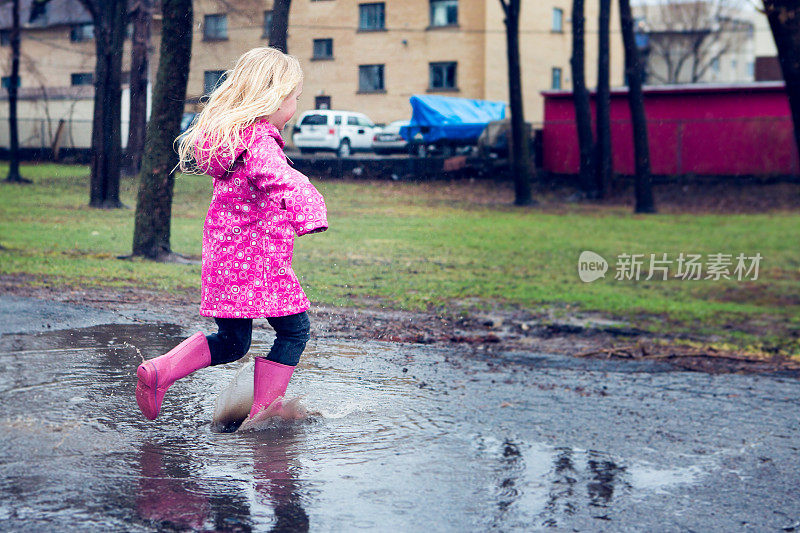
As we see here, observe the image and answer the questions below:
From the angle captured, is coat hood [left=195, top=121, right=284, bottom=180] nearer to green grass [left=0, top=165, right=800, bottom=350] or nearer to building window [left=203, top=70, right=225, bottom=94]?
building window [left=203, top=70, right=225, bottom=94]

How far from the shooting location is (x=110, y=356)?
18.4ft

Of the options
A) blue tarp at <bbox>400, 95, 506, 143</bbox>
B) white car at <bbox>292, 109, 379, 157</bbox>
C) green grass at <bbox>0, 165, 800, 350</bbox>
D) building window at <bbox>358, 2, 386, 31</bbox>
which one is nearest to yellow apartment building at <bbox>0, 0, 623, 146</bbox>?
building window at <bbox>358, 2, 386, 31</bbox>

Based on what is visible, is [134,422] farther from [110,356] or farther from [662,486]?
[662,486]

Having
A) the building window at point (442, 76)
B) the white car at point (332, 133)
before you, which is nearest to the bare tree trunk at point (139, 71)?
the white car at point (332, 133)

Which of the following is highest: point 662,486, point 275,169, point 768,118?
point 768,118

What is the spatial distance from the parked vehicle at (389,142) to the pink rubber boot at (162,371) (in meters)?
26.1

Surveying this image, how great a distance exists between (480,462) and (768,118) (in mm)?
27548

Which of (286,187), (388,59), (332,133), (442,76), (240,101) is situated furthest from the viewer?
(388,59)

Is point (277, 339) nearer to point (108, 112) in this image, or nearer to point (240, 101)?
point (240, 101)

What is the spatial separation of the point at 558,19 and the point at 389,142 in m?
18.8

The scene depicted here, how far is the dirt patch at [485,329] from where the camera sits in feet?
22.3

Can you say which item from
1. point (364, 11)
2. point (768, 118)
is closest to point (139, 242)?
point (768, 118)

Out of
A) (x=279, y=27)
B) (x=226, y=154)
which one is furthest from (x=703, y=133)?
(x=226, y=154)

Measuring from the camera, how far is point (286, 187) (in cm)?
371
